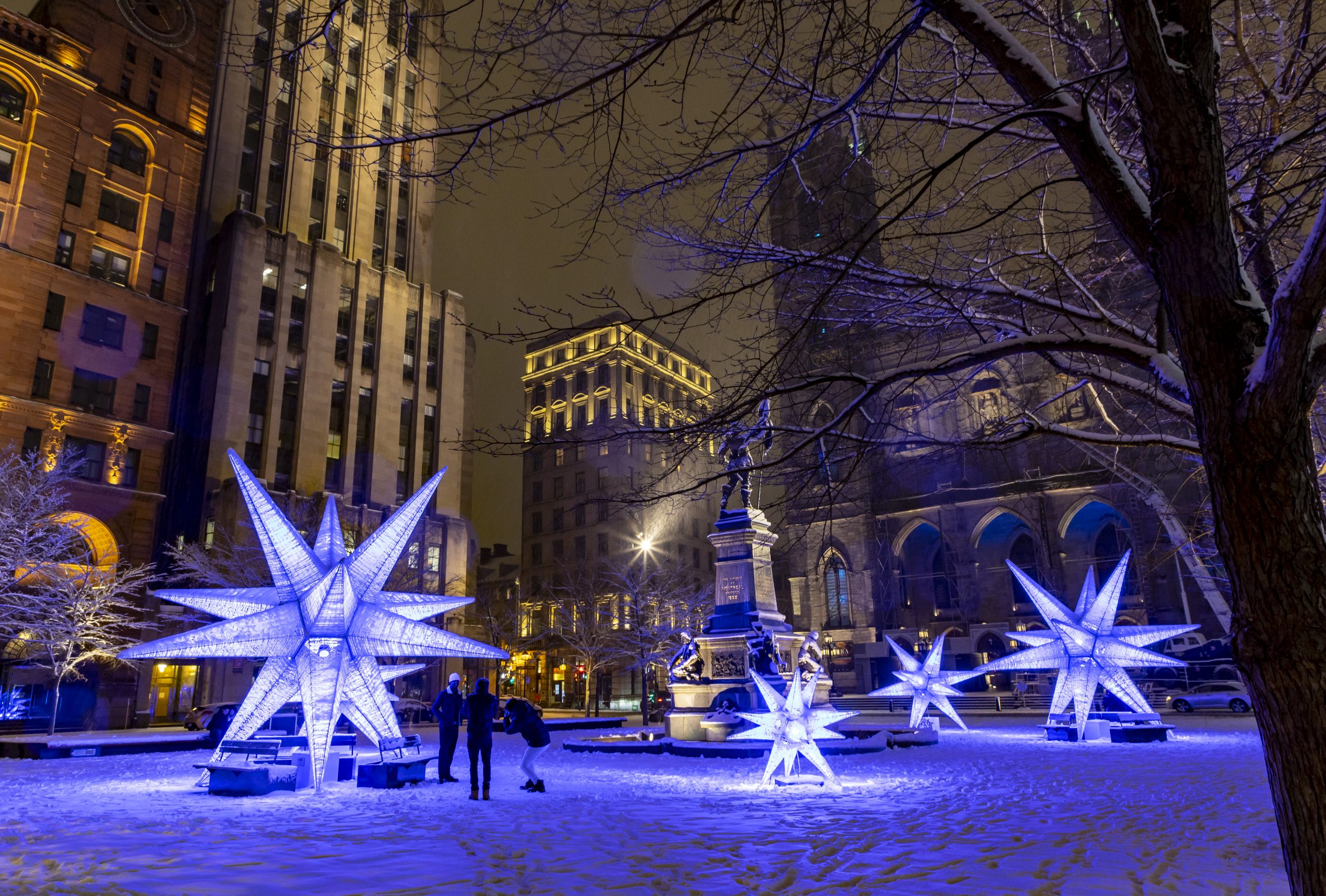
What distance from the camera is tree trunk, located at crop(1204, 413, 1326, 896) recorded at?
3793 mm

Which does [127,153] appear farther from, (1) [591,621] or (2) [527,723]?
(2) [527,723]

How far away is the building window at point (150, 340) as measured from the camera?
39.1 meters

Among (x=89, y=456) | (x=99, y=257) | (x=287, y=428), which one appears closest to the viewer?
(x=89, y=456)

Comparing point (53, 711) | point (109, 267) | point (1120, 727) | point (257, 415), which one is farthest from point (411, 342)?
point (1120, 727)

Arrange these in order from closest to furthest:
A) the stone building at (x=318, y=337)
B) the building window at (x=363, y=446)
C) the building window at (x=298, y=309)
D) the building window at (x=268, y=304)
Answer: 1. the stone building at (x=318, y=337)
2. the building window at (x=268, y=304)
3. the building window at (x=298, y=309)
4. the building window at (x=363, y=446)

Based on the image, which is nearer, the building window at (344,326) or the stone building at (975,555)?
the stone building at (975,555)

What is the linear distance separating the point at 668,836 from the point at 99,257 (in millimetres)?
42259

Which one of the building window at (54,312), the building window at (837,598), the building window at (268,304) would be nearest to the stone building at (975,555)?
the building window at (837,598)

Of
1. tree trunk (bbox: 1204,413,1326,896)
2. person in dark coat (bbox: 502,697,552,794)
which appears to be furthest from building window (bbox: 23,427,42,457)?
tree trunk (bbox: 1204,413,1326,896)

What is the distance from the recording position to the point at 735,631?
19.2 metres

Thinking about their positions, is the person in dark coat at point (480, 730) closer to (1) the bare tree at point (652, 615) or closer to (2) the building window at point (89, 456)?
(1) the bare tree at point (652, 615)

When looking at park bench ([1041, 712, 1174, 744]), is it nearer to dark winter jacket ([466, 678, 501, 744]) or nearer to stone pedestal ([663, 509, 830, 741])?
stone pedestal ([663, 509, 830, 741])

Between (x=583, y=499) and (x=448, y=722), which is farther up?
(x=583, y=499)

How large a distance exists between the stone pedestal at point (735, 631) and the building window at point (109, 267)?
33.9 metres
